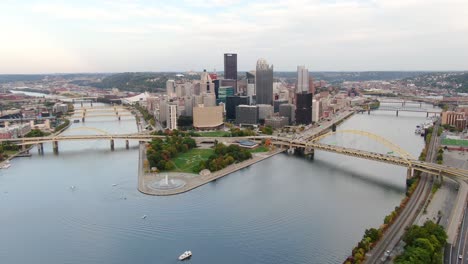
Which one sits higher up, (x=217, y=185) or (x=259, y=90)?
(x=259, y=90)

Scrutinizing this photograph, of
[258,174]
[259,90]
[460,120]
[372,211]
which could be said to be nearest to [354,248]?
[372,211]

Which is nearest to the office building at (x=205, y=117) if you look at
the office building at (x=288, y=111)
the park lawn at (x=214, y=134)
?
the park lawn at (x=214, y=134)

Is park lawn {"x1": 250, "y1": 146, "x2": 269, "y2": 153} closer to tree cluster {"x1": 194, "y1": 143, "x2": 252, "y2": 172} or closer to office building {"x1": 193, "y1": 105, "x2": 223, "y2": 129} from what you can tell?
tree cluster {"x1": 194, "y1": 143, "x2": 252, "y2": 172}

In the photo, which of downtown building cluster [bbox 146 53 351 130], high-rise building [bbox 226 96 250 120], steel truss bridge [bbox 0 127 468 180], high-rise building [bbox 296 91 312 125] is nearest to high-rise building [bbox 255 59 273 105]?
downtown building cluster [bbox 146 53 351 130]

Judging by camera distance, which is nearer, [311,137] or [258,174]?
[258,174]

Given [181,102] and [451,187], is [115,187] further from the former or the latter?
[181,102]

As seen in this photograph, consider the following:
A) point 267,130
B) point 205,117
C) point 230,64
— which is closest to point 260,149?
point 267,130
